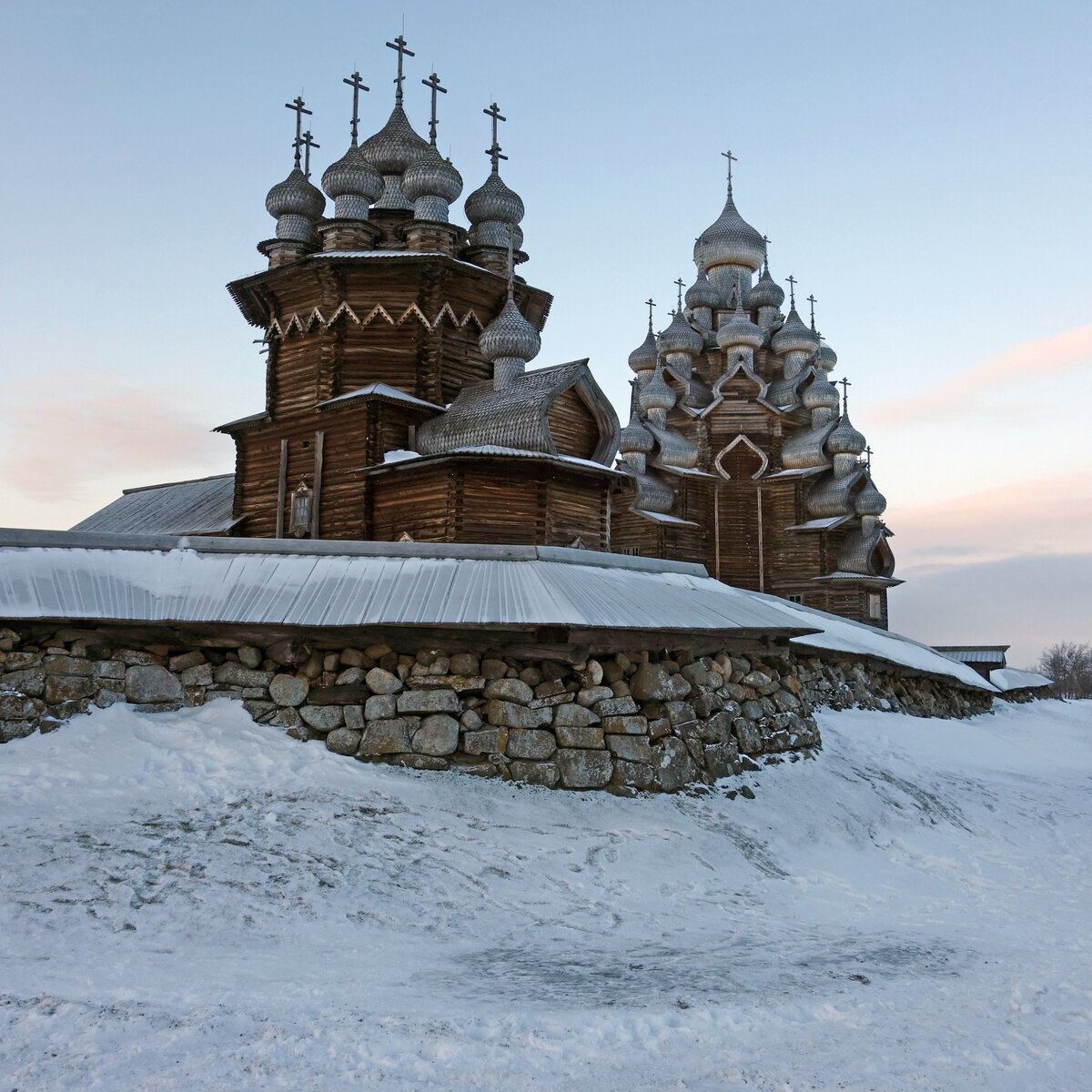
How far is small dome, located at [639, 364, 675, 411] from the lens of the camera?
34219mm

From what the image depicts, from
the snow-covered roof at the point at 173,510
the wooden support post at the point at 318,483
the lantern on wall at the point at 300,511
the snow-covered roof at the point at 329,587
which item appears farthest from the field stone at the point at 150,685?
the snow-covered roof at the point at 173,510

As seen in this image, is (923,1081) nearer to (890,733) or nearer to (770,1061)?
(770,1061)

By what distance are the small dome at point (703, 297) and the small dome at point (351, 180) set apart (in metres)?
19.6

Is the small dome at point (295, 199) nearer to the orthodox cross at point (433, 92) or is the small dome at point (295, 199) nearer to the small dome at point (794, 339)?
the orthodox cross at point (433, 92)

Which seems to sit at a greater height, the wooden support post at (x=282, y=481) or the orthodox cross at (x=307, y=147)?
the orthodox cross at (x=307, y=147)

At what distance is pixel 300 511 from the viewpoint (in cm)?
1916

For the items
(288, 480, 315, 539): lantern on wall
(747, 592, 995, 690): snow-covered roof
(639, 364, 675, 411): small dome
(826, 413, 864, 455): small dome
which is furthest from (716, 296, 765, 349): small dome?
(288, 480, 315, 539): lantern on wall

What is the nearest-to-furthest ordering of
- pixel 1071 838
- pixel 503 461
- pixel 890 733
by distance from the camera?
pixel 1071 838, pixel 890 733, pixel 503 461

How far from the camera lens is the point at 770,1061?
3.82 m

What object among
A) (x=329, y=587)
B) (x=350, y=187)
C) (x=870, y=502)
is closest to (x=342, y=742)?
(x=329, y=587)

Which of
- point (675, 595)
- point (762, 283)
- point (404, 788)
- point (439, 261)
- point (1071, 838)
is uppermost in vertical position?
point (762, 283)

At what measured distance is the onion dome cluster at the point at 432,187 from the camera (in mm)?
19828

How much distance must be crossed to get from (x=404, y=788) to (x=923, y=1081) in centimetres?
445

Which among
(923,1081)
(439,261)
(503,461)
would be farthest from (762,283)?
(923,1081)
